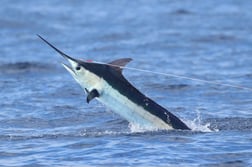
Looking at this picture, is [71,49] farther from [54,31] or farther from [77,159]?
[77,159]

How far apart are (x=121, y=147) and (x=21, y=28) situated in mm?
15341

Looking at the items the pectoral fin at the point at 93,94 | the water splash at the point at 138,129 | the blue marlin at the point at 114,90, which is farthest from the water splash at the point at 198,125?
the pectoral fin at the point at 93,94

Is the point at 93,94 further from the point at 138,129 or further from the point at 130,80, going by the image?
the point at 130,80

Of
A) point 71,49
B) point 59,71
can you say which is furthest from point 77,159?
point 71,49

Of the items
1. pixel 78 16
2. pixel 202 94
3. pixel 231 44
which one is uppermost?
pixel 78 16

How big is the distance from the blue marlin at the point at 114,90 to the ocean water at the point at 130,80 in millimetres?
403

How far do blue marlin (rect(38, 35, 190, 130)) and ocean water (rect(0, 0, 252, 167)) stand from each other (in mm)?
403

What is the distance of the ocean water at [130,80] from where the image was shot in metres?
11.7

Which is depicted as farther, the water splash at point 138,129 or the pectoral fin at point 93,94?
the water splash at point 138,129

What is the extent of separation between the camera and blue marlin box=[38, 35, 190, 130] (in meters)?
11.5

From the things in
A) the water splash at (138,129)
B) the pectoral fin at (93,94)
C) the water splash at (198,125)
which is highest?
the pectoral fin at (93,94)

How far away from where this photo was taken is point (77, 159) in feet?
37.0

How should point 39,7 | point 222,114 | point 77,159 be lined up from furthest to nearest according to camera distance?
point 39,7 → point 222,114 → point 77,159

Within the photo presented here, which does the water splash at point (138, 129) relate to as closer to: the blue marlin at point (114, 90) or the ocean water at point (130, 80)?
the ocean water at point (130, 80)
